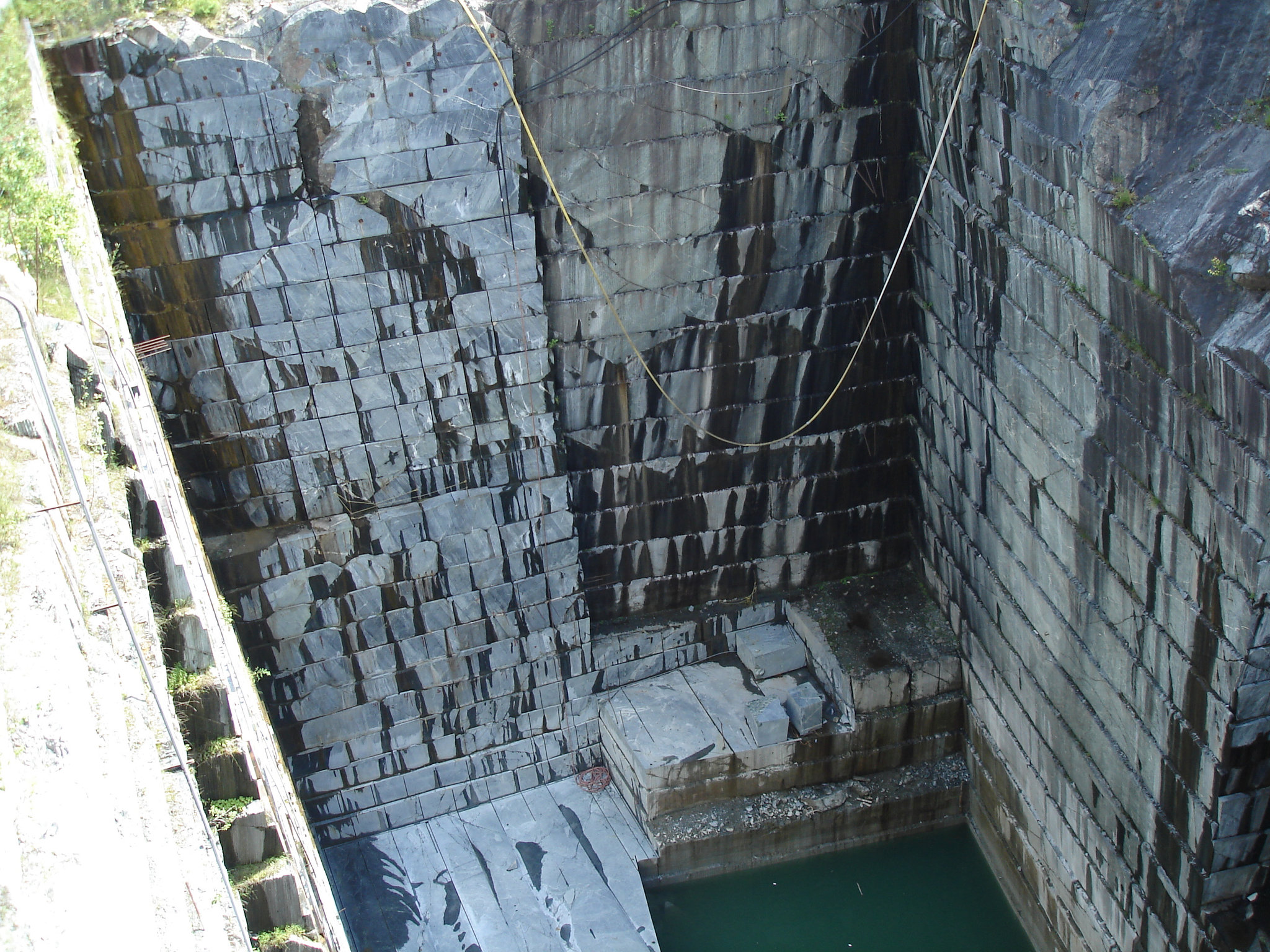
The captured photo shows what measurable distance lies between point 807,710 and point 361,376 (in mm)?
3965

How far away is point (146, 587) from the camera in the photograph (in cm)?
390

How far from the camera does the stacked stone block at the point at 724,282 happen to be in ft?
23.7

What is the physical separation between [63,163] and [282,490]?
2.52 metres

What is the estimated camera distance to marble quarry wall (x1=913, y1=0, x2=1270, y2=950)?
206 inches

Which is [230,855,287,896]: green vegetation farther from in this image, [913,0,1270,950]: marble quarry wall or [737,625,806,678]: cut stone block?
[737,625,806,678]: cut stone block

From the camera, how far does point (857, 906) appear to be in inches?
337

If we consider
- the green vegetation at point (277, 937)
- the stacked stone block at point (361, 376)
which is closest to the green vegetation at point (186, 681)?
the green vegetation at point (277, 937)

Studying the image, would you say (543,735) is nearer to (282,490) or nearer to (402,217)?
(282,490)

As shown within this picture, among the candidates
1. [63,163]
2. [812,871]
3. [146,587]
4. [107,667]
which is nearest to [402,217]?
[63,163]

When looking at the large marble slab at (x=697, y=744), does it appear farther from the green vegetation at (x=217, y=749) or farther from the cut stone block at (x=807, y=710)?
the green vegetation at (x=217, y=749)

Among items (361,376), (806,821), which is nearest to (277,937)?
(361,376)

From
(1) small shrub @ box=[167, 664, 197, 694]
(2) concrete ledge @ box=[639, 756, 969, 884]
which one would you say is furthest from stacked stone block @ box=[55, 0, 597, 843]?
(1) small shrub @ box=[167, 664, 197, 694]

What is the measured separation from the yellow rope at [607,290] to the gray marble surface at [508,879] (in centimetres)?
314

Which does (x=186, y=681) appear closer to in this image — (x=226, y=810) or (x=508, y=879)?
(x=226, y=810)
